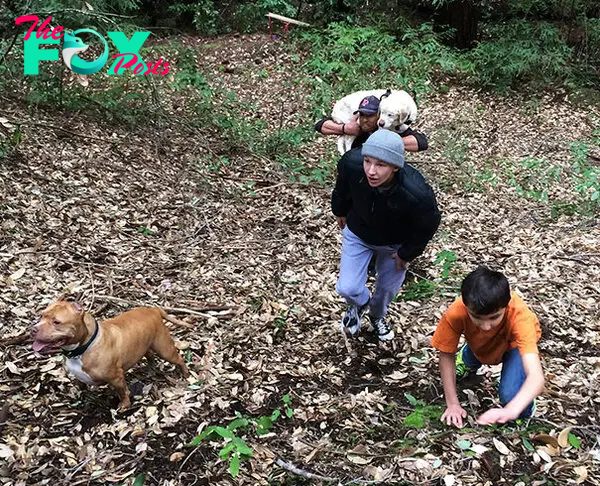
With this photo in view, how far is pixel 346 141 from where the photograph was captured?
173 inches

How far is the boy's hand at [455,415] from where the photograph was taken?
297 cm

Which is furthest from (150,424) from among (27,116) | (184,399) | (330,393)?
(27,116)

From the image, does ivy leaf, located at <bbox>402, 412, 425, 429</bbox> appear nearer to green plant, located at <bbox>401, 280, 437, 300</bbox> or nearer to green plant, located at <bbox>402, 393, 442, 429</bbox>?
green plant, located at <bbox>402, 393, 442, 429</bbox>

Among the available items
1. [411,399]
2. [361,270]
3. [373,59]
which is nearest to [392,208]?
[361,270]

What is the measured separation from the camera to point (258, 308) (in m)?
4.52

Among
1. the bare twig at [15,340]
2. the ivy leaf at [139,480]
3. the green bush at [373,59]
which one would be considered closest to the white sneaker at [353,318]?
the ivy leaf at [139,480]

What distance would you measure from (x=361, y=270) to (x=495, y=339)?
3.80 feet

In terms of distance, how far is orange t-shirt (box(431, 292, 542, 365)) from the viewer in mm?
2715

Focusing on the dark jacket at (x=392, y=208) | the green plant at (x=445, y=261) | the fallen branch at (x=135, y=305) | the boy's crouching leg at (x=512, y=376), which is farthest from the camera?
the green plant at (x=445, y=261)

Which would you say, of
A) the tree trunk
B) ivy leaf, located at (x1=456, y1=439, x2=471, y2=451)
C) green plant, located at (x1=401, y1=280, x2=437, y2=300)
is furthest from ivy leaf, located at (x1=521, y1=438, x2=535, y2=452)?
the tree trunk

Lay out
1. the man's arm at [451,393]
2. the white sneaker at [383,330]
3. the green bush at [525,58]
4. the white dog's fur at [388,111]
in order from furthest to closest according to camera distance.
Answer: the green bush at [525,58]
the white sneaker at [383,330]
the white dog's fur at [388,111]
the man's arm at [451,393]

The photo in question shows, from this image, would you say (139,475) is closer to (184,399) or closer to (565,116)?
(184,399)

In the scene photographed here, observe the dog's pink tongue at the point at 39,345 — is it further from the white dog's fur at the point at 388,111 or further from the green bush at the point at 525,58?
the green bush at the point at 525,58

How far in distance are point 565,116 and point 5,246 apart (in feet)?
31.3
